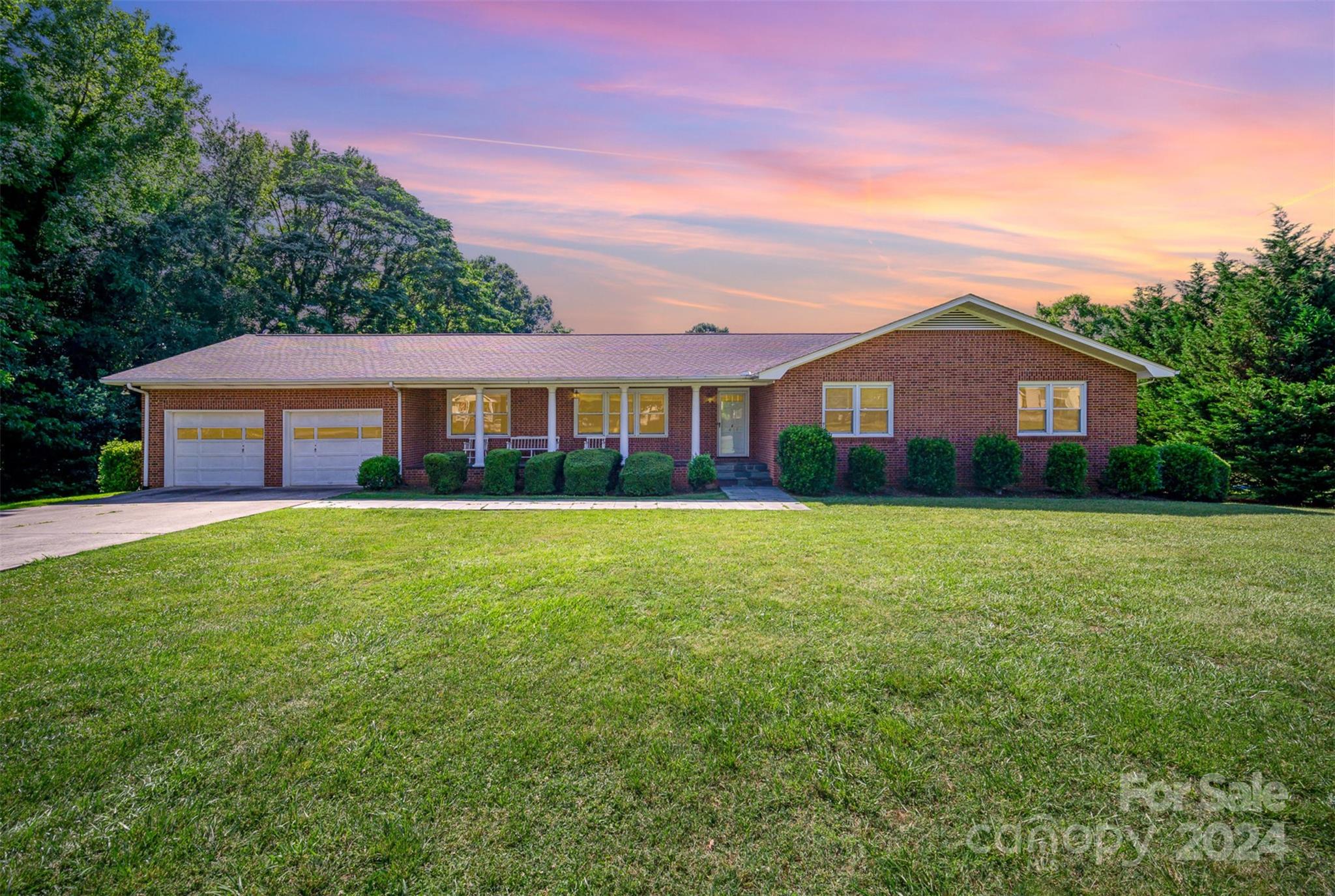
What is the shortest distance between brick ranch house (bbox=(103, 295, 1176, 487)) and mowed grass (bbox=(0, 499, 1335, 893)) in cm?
908

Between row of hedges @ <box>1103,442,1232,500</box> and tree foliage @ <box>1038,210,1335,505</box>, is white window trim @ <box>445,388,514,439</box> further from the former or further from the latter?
tree foliage @ <box>1038,210,1335,505</box>

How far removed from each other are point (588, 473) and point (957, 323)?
986 cm

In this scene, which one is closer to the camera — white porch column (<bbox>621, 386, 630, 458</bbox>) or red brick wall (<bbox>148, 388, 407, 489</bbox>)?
white porch column (<bbox>621, 386, 630, 458</bbox>)

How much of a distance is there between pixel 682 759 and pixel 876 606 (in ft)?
9.23

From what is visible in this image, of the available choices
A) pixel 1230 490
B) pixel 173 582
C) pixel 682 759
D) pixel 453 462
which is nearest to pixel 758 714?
pixel 682 759

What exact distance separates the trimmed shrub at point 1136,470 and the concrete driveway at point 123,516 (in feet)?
60.0

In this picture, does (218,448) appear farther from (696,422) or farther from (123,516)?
(696,422)

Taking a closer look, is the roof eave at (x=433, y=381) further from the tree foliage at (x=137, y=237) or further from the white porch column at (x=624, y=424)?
the tree foliage at (x=137, y=237)

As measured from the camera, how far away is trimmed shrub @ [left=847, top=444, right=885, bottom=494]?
14.1 metres

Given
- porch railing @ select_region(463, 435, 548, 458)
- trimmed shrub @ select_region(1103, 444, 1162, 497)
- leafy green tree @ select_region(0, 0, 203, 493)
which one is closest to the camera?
trimmed shrub @ select_region(1103, 444, 1162, 497)

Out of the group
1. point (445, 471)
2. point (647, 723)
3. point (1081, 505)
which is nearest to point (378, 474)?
point (445, 471)

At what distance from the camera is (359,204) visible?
2919 centimetres

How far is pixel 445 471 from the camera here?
14.6m

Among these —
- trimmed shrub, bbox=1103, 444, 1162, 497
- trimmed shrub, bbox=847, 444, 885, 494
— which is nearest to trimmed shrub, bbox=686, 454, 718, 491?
trimmed shrub, bbox=847, 444, 885, 494
